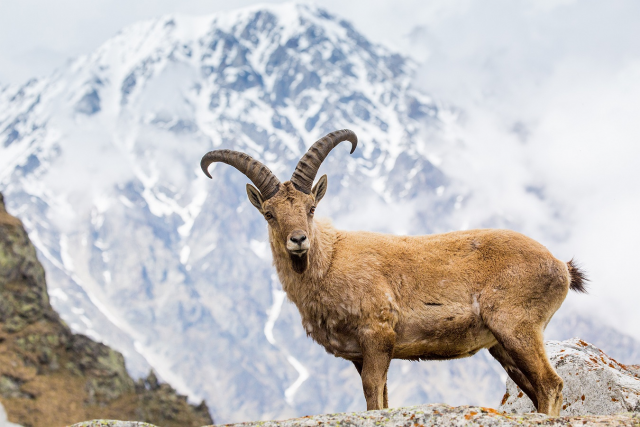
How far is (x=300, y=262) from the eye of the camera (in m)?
13.2

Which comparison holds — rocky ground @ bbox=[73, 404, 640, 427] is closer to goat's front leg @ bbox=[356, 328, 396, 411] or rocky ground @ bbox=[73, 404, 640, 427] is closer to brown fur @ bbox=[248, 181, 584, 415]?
goat's front leg @ bbox=[356, 328, 396, 411]

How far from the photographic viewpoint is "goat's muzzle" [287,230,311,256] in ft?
41.2

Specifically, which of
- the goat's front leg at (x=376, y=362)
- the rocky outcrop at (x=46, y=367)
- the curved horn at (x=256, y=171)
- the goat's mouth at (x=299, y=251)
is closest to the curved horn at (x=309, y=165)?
the curved horn at (x=256, y=171)

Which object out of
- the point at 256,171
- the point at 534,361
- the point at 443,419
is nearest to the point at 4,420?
the point at 256,171

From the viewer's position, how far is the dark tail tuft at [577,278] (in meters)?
13.4

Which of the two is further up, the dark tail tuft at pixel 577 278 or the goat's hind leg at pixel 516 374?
the dark tail tuft at pixel 577 278

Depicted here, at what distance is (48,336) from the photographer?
65.3 meters

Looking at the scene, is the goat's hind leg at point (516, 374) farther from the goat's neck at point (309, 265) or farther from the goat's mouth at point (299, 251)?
the goat's mouth at point (299, 251)

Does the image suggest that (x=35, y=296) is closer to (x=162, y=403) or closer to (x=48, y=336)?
(x=48, y=336)

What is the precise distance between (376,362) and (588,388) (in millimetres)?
4835

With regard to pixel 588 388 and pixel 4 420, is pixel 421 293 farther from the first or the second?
pixel 4 420

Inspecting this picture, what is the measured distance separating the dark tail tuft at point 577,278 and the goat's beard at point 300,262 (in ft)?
18.8

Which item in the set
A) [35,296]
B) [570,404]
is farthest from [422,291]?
[35,296]

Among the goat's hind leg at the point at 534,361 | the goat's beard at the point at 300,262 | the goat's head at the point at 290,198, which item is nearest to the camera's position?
the goat's hind leg at the point at 534,361
